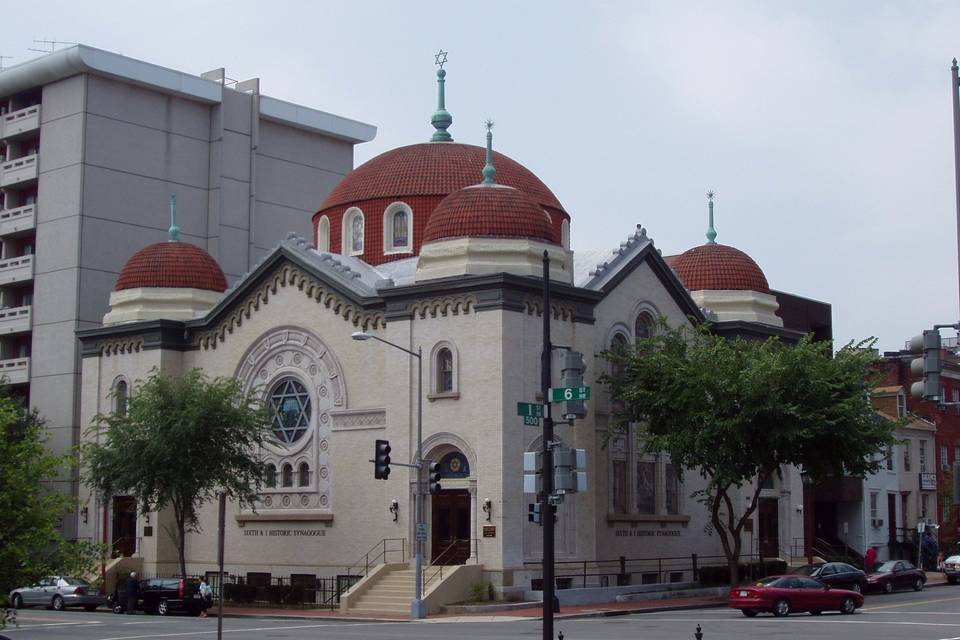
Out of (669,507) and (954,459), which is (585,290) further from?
(954,459)

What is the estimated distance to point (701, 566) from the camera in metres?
52.3

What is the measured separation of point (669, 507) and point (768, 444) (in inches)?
328

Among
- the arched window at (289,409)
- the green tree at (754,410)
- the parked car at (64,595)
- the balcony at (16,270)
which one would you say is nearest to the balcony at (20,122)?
the balcony at (16,270)

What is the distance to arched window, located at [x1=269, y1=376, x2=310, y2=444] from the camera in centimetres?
5172

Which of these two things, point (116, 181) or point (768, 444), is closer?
point (768, 444)

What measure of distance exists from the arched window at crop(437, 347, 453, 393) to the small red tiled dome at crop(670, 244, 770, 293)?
1460 cm

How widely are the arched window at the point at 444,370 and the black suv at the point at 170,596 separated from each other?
1005 centimetres

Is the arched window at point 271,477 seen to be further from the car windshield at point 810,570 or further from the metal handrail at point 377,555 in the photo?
the car windshield at point 810,570

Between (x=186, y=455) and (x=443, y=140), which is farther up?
(x=443, y=140)

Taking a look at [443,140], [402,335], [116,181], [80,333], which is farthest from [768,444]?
[116,181]

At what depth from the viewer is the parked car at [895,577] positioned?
49.1 meters

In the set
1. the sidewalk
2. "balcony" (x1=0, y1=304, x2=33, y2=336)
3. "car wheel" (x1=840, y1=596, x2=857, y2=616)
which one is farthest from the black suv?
"balcony" (x1=0, y1=304, x2=33, y2=336)

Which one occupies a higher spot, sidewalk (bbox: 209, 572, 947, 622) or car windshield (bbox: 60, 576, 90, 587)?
car windshield (bbox: 60, 576, 90, 587)

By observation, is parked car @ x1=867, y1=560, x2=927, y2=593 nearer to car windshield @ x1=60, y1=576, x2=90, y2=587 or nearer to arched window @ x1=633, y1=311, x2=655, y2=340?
arched window @ x1=633, y1=311, x2=655, y2=340
